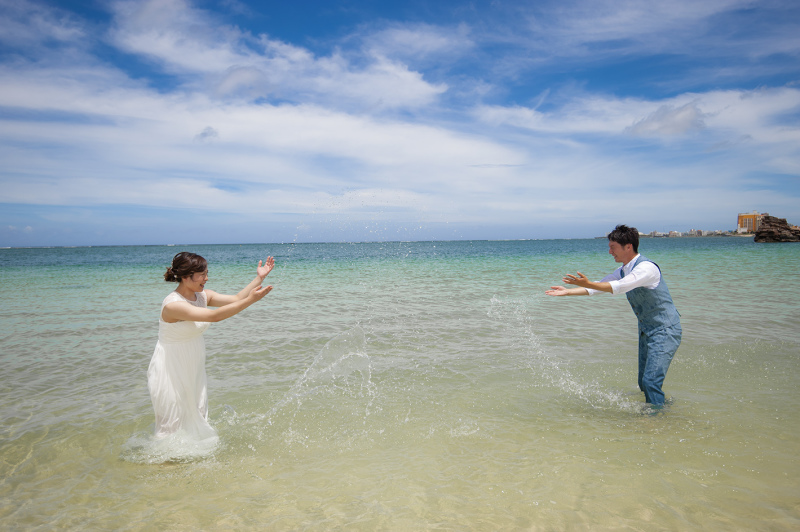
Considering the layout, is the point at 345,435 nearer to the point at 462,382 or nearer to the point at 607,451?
the point at 462,382

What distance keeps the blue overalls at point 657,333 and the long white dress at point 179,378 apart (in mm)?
5102

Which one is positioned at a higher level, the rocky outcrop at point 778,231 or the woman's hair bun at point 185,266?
the rocky outcrop at point 778,231

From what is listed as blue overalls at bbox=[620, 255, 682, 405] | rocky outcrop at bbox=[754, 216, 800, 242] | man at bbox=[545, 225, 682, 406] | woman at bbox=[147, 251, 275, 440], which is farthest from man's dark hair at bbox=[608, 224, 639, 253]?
rocky outcrop at bbox=[754, 216, 800, 242]

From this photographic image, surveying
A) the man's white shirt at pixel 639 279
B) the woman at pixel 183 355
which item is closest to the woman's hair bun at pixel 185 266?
the woman at pixel 183 355

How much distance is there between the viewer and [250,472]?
4430 mm

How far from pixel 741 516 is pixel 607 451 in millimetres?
1228

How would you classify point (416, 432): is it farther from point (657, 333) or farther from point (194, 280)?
point (657, 333)

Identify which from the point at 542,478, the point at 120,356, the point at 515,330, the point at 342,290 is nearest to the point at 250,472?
the point at 542,478

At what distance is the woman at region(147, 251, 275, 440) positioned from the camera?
173 inches

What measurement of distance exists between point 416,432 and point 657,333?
3.15 metres

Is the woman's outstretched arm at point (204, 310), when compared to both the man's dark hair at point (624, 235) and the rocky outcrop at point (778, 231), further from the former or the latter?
the rocky outcrop at point (778, 231)

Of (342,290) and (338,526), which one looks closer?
(338,526)

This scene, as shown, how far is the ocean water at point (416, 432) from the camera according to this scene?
12.3 feet

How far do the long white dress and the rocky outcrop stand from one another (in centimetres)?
10406
